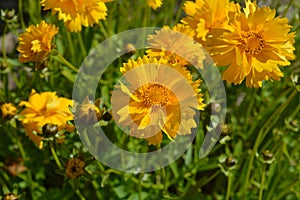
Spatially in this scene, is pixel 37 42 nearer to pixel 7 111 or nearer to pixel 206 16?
pixel 7 111

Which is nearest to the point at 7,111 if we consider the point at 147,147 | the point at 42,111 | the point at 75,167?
the point at 42,111

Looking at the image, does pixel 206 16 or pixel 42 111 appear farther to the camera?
pixel 42 111

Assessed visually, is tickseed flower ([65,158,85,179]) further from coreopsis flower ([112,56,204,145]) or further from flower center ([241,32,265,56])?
flower center ([241,32,265,56])

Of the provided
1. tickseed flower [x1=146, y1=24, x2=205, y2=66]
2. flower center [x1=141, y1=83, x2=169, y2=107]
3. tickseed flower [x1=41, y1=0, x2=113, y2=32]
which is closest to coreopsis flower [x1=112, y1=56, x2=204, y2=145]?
flower center [x1=141, y1=83, x2=169, y2=107]

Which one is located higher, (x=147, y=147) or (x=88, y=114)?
(x=88, y=114)

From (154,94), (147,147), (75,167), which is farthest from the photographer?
(147,147)

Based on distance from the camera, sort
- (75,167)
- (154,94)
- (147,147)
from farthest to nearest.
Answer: (147,147) → (75,167) → (154,94)

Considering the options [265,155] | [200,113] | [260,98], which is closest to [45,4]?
[200,113]
